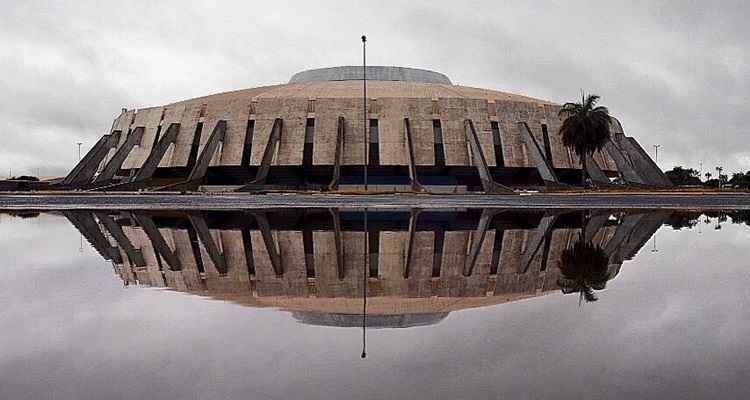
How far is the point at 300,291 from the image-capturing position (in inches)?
230

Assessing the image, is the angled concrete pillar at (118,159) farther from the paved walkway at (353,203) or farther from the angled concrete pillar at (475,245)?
the angled concrete pillar at (475,245)

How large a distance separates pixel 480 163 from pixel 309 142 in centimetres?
1295

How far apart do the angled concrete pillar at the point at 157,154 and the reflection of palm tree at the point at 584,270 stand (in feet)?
147

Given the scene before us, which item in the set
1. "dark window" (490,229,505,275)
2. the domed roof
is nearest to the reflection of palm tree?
"dark window" (490,229,505,275)

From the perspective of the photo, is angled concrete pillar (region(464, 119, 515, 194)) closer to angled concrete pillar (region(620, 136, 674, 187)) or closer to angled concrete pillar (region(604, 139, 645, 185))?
angled concrete pillar (region(604, 139, 645, 185))

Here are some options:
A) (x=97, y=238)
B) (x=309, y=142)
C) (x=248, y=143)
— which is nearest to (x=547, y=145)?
(x=309, y=142)

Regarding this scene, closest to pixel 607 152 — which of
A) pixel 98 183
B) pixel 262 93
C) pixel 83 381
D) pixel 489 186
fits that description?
pixel 489 186

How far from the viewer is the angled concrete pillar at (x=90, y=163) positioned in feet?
182

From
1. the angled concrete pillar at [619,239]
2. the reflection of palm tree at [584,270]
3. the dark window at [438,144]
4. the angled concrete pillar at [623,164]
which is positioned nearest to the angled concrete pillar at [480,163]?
the dark window at [438,144]

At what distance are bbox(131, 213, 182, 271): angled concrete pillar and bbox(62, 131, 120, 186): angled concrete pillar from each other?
143 ft

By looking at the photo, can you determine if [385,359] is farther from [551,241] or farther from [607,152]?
[607,152]

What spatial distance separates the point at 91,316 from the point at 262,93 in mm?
56096

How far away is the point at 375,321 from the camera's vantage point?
4312 millimetres

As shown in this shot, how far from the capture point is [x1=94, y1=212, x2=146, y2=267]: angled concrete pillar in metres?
8.27
